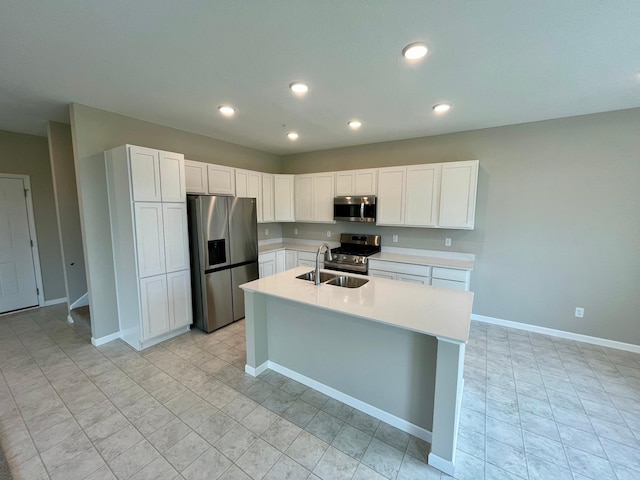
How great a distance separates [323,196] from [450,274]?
2.44 metres

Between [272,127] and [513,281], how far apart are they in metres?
3.96

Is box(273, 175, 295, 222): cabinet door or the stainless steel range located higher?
box(273, 175, 295, 222): cabinet door

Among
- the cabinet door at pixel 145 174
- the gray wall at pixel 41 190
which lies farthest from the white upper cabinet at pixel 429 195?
the gray wall at pixel 41 190

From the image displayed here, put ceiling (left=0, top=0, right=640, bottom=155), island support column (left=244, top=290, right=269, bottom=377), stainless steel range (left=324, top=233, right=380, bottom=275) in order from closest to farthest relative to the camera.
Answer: ceiling (left=0, top=0, right=640, bottom=155), island support column (left=244, top=290, right=269, bottom=377), stainless steel range (left=324, top=233, right=380, bottom=275)

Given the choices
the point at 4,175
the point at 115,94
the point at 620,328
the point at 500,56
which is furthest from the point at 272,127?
the point at 620,328

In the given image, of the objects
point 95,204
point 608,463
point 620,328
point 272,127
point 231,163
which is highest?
point 272,127

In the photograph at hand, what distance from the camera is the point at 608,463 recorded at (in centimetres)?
173

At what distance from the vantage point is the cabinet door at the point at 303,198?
16.2ft

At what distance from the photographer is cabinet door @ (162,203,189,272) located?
3.16m

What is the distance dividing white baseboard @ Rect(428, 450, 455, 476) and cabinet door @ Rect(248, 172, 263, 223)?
387 centimetres

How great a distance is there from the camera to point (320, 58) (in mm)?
1956

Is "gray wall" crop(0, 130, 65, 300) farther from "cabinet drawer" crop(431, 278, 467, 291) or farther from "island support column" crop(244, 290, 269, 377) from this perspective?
"cabinet drawer" crop(431, 278, 467, 291)

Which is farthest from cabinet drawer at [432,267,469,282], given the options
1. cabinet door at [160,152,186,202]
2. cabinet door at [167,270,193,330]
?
cabinet door at [160,152,186,202]

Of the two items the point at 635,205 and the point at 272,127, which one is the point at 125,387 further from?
the point at 635,205
